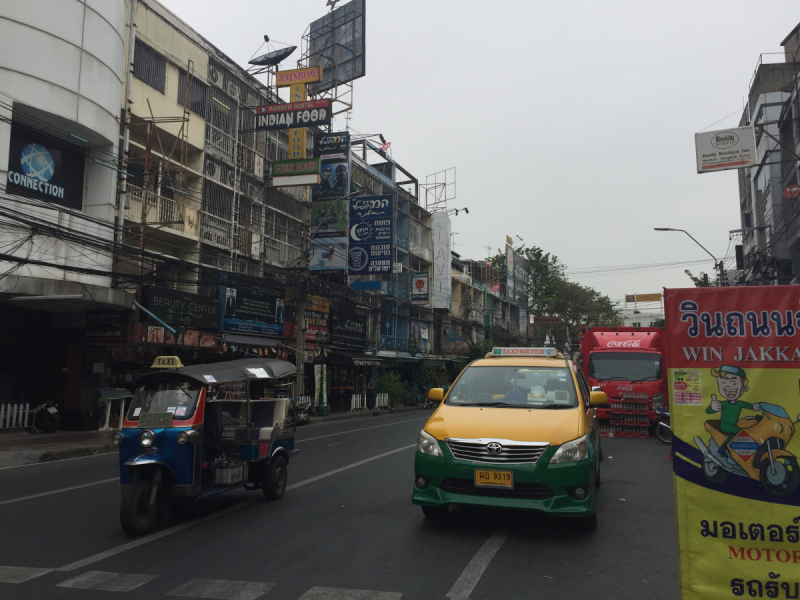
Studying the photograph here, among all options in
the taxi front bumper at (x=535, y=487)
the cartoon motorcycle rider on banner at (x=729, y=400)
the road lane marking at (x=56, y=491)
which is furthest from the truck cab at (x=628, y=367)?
the cartoon motorcycle rider on banner at (x=729, y=400)

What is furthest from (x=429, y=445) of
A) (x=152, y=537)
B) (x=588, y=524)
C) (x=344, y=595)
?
(x=152, y=537)

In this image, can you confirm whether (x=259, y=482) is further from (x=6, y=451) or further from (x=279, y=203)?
(x=279, y=203)

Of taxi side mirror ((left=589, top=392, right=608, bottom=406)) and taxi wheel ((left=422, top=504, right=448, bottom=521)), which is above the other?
taxi side mirror ((left=589, top=392, right=608, bottom=406))

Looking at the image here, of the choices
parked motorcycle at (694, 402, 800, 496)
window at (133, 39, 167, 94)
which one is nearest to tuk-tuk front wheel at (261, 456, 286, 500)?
parked motorcycle at (694, 402, 800, 496)

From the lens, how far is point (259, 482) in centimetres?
839

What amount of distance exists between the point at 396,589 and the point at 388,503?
3.28 meters

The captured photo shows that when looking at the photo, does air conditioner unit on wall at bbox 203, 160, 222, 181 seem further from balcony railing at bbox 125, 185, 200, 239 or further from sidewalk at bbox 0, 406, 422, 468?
sidewalk at bbox 0, 406, 422, 468

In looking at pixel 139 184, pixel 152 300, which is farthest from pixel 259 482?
pixel 139 184

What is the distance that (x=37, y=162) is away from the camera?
17.9 metres

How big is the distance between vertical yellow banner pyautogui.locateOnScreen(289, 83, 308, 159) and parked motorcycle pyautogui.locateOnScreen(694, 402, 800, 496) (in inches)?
1042

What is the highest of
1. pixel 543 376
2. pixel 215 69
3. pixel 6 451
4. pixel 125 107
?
pixel 215 69

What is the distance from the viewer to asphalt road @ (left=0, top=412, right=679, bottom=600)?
4.89m

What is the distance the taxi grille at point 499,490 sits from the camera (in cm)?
596

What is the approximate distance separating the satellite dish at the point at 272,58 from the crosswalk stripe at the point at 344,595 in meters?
27.5
